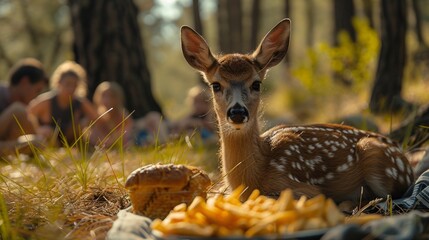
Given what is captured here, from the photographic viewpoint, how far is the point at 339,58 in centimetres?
1401

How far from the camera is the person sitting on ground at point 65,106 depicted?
9828 mm

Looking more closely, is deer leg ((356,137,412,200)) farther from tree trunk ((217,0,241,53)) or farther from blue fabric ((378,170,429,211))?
tree trunk ((217,0,241,53))

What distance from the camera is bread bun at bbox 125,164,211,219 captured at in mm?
4031

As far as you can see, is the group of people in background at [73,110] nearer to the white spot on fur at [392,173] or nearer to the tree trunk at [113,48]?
the tree trunk at [113,48]

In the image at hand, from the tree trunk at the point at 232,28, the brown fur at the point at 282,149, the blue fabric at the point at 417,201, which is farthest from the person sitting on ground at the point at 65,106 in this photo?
the tree trunk at the point at 232,28

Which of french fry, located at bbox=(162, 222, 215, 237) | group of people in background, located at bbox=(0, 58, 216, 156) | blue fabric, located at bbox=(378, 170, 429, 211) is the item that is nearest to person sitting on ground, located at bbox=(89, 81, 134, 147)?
group of people in background, located at bbox=(0, 58, 216, 156)

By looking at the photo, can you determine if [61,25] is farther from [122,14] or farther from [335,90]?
[122,14]

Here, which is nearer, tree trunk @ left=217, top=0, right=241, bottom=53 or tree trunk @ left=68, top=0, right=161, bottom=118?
tree trunk @ left=68, top=0, right=161, bottom=118

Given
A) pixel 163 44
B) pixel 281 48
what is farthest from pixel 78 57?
pixel 163 44

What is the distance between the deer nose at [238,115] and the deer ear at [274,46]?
2.82ft

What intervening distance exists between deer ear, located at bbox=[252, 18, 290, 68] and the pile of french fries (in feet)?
7.32

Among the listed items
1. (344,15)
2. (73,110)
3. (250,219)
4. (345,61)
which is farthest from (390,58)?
(250,219)

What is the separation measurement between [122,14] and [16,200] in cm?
618

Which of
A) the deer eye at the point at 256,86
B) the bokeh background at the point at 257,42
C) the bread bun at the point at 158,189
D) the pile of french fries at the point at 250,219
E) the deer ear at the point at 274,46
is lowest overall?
the bokeh background at the point at 257,42
